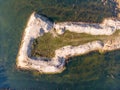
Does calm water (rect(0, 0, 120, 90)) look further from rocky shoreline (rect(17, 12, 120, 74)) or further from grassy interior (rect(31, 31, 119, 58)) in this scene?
grassy interior (rect(31, 31, 119, 58))

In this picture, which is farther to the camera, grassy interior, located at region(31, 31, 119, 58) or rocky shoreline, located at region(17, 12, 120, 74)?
grassy interior, located at region(31, 31, 119, 58)

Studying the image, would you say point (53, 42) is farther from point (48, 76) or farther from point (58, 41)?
point (48, 76)

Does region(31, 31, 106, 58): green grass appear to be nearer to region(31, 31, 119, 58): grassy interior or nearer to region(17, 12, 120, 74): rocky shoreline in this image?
region(31, 31, 119, 58): grassy interior

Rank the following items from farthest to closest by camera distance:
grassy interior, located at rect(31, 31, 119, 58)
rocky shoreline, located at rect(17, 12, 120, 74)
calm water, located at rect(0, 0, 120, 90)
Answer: grassy interior, located at rect(31, 31, 119, 58) → rocky shoreline, located at rect(17, 12, 120, 74) → calm water, located at rect(0, 0, 120, 90)

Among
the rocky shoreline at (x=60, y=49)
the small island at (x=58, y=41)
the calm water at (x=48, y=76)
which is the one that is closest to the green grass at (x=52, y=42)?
the small island at (x=58, y=41)

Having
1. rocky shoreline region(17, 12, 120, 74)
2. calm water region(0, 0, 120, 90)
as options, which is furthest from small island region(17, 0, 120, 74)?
calm water region(0, 0, 120, 90)

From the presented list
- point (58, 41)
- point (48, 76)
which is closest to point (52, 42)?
point (58, 41)

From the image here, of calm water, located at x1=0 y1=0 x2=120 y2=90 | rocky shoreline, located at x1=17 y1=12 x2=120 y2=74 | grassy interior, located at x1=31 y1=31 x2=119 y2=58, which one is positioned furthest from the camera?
grassy interior, located at x1=31 y1=31 x2=119 y2=58

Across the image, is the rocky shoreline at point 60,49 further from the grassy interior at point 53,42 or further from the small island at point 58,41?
the grassy interior at point 53,42
